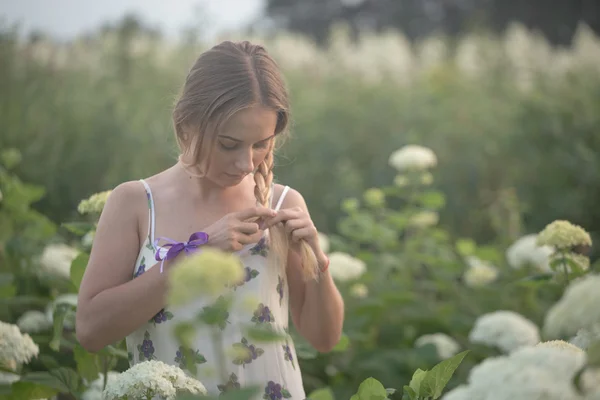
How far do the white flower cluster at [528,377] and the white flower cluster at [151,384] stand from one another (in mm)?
522

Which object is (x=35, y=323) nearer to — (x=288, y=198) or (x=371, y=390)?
(x=288, y=198)

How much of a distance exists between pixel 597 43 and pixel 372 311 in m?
5.53

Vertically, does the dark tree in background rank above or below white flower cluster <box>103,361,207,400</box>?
below

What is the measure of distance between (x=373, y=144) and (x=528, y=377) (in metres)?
5.29

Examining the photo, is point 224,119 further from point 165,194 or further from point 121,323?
point 121,323

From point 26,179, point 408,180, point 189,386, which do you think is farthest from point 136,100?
point 189,386

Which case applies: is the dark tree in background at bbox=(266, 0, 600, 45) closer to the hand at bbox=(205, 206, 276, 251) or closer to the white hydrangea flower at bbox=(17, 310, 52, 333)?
the white hydrangea flower at bbox=(17, 310, 52, 333)

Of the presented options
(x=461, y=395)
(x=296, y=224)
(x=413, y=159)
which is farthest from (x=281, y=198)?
(x=413, y=159)

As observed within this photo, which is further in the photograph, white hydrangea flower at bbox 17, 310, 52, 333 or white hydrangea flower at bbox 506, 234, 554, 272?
white hydrangea flower at bbox 506, 234, 554, 272

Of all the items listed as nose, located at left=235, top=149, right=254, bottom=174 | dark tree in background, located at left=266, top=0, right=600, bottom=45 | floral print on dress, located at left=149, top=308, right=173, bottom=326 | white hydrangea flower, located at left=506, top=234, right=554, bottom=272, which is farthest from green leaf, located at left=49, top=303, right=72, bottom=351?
dark tree in background, located at left=266, top=0, right=600, bottom=45

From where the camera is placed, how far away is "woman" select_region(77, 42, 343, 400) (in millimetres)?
1668

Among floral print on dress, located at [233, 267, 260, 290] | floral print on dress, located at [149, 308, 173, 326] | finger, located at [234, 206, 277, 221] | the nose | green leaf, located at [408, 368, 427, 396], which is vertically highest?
the nose

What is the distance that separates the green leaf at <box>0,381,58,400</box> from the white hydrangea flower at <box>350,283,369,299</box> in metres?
1.69

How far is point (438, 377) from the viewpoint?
4.92ft
